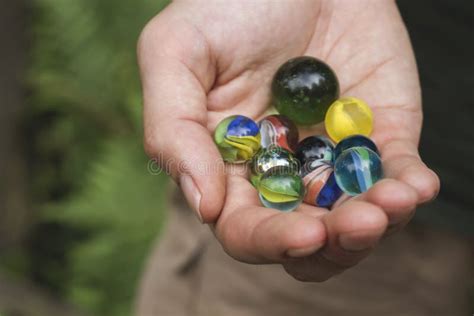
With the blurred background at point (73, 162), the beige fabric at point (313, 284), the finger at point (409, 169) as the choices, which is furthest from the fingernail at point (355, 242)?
the blurred background at point (73, 162)

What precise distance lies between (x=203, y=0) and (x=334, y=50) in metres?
0.50

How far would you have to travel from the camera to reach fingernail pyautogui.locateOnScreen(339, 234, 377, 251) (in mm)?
1339

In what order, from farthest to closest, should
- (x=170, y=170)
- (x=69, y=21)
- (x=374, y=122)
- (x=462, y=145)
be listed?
1. (x=69, y=21)
2. (x=462, y=145)
3. (x=374, y=122)
4. (x=170, y=170)

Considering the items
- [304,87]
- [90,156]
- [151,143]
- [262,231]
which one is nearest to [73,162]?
[90,156]

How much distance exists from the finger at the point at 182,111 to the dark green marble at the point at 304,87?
0.84 feet

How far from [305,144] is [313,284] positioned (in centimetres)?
57

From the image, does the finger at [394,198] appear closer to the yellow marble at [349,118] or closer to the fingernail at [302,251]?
the fingernail at [302,251]

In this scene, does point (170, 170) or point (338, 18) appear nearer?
point (170, 170)

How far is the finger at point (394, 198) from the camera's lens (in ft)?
4.49

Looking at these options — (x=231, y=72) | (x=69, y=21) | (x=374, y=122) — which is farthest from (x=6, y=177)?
(x=374, y=122)

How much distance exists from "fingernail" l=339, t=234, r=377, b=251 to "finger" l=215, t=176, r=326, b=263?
0.04 m

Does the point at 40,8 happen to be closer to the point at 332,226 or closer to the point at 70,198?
the point at 70,198

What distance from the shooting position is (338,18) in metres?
2.22

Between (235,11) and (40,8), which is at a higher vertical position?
(235,11)
